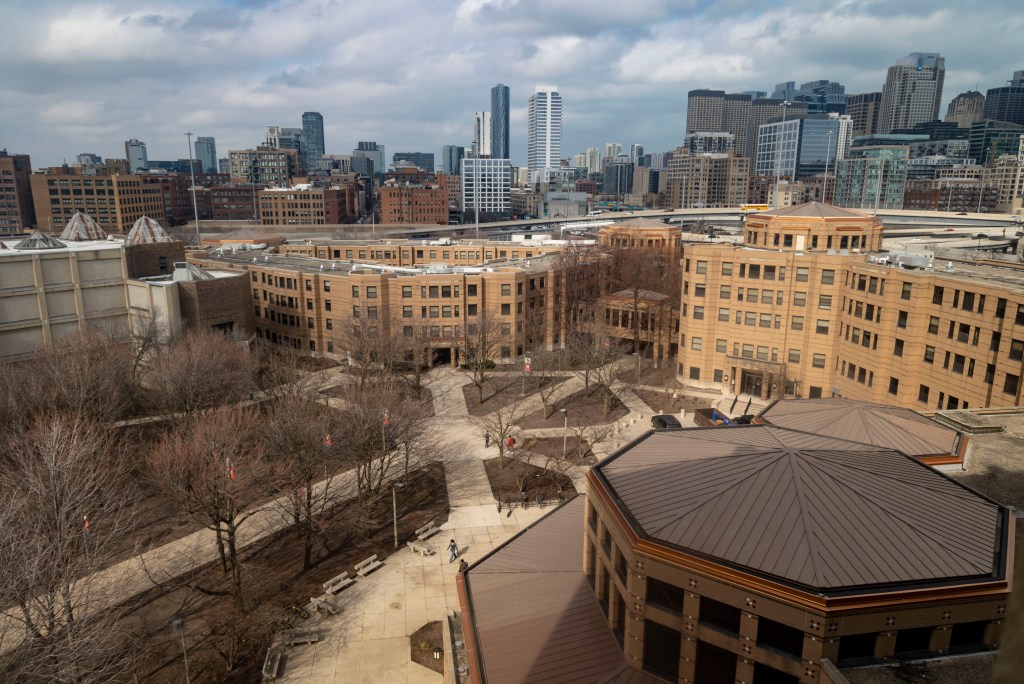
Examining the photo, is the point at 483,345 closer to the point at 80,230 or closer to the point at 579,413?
the point at 579,413

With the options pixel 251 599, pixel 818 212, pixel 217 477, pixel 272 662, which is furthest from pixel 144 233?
pixel 818 212

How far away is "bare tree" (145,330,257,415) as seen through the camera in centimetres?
5084

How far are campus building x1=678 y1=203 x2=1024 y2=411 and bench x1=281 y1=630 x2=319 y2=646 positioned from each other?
4389 cm

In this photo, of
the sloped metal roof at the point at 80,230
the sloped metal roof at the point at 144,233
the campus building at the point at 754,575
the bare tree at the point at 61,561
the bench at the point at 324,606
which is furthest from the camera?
the sloped metal roof at the point at 80,230

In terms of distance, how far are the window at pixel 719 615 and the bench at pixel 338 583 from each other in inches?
876

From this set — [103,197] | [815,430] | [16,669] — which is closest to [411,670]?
[16,669]

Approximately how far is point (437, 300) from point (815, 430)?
49.0 m

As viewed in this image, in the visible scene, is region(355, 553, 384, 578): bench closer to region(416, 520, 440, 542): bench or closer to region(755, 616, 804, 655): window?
region(416, 520, 440, 542): bench

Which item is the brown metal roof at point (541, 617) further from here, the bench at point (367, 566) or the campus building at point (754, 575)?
the bench at point (367, 566)

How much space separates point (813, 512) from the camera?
20328 mm

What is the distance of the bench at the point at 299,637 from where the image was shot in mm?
31328

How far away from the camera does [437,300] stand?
76188 mm

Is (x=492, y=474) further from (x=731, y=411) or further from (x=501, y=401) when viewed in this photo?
(x=731, y=411)

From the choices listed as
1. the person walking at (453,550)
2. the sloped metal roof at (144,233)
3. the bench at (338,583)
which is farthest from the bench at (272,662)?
the sloped metal roof at (144,233)
